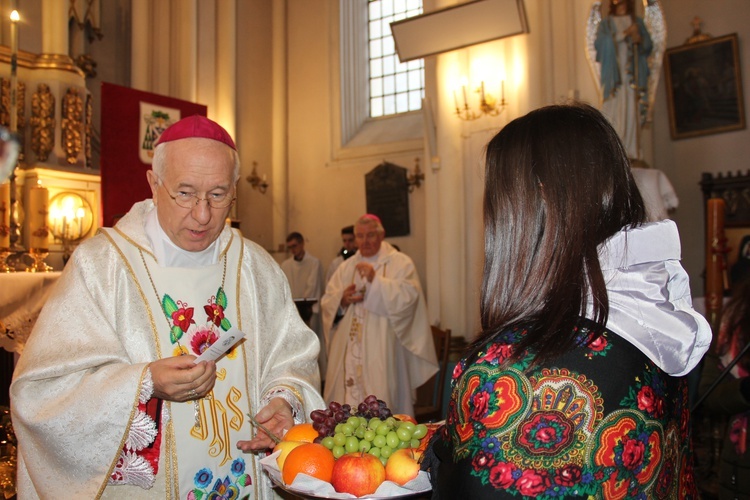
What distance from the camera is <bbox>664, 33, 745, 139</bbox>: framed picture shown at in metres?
8.77

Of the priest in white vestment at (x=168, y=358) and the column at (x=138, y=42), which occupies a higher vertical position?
the column at (x=138, y=42)

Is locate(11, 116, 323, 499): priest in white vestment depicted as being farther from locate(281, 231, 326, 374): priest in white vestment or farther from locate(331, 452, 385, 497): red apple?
locate(281, 231, 326, 374): priest in white vestment

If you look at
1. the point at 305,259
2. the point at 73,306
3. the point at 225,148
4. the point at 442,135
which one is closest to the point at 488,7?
the point at 442,135

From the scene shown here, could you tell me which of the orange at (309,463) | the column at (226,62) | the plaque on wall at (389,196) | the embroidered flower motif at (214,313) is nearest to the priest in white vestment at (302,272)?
the plaque on wall at (389,196)

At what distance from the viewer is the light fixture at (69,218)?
795 centimetres

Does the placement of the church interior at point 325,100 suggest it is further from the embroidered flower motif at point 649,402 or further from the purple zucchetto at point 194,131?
the embroidered flower motif at point 649,402

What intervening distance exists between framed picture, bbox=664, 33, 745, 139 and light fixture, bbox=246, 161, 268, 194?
6.48 metres

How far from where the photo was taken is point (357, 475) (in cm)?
154

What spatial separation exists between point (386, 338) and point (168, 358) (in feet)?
14.3

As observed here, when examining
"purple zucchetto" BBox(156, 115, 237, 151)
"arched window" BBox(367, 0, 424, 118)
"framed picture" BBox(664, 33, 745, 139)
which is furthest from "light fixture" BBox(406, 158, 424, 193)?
"purple zucchetto" BBox(156, 115, 237, 151)

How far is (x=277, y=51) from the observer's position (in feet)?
40.0

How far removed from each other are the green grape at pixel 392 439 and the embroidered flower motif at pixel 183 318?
0.93 meters

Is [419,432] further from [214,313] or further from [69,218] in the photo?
[69,218]

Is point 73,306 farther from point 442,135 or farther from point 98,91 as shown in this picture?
point 98,91
